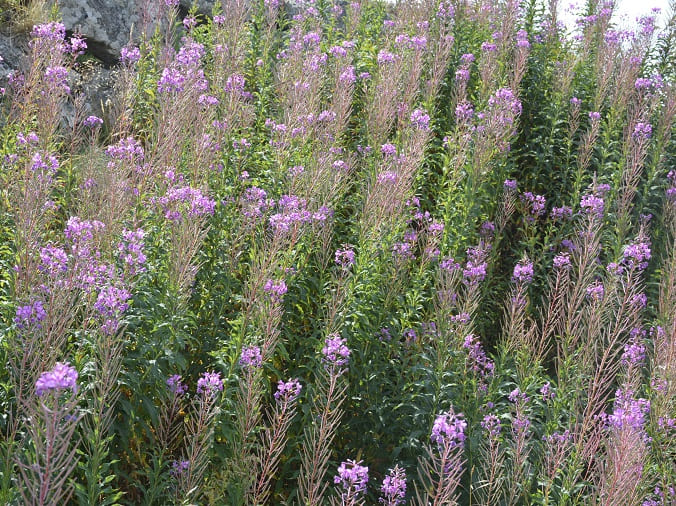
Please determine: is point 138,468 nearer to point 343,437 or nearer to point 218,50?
point 343,437

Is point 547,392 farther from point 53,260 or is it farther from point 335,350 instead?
point 53,260

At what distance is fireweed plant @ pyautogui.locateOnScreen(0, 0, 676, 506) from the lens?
128 inches

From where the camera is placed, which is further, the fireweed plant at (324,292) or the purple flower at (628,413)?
the purple flower at (628,413)

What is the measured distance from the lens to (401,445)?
414 cm

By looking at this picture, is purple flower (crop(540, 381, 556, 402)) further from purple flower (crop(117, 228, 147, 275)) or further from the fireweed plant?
purple flower (crop(117, 228, 147, 275))

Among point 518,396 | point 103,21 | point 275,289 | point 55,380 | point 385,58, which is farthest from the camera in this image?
point 103,21

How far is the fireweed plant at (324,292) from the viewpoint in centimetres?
324

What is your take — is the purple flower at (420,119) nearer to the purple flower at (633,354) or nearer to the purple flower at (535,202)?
the purple flower at (535,202)

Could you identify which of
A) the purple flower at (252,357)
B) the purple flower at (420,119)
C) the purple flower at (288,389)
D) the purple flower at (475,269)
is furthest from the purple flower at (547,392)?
the purple flower at (420,119)

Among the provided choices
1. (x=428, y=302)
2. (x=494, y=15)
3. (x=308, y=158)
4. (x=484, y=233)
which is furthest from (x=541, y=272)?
(x=494, y=15)

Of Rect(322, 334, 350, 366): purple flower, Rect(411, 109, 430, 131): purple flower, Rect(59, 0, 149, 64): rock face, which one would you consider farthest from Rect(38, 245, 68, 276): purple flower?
Rect(59, 0, 149, 64): rock face

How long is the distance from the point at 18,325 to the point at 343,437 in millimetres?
2167

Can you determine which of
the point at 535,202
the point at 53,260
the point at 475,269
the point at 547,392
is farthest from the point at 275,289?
the point at 535,202

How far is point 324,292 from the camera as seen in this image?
4.58 m
